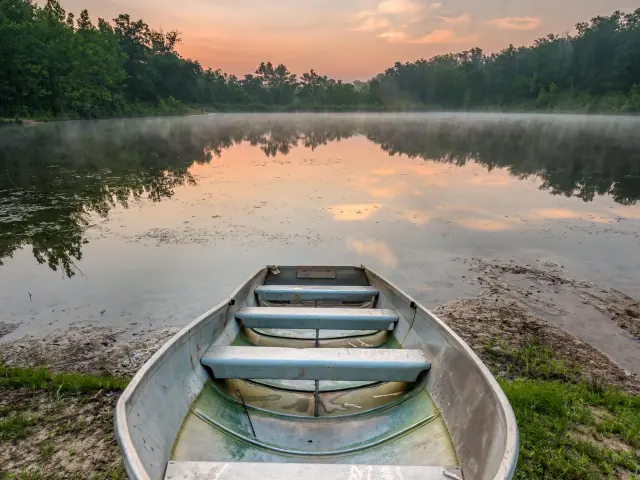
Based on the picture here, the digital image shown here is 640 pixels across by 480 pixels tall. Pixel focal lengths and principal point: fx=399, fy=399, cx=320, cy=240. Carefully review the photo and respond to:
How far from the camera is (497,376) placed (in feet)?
15.0

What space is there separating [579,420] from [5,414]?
17.3 feet

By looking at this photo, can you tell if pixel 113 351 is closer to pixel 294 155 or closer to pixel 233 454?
pixel 233 454

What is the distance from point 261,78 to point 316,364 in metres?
135

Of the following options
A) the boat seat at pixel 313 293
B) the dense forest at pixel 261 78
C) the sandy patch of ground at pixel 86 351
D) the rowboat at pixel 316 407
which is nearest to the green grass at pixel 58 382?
the sandy patch of ground at pixel 86 351

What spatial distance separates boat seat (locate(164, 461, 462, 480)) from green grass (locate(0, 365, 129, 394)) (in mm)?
2248

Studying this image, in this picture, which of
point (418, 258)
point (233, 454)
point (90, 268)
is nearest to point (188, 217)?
point (90, 268)

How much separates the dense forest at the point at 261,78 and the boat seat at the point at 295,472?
58.3m

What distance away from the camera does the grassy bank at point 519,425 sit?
10.3ft

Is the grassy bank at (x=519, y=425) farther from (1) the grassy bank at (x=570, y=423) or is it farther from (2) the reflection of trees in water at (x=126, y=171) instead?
(2) the reflection of trees in water at (x=126, y=171)

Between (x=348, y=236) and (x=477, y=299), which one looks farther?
(x=348, y=236)

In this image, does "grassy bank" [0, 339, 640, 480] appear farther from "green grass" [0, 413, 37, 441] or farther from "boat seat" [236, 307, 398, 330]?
"boat seat" [236, 307, 398, 330]

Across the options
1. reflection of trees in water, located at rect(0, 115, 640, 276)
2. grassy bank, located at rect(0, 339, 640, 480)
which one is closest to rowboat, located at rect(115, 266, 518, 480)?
grassy bank, located at rect(0, 339, 640, 480)

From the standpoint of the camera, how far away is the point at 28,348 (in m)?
5.05

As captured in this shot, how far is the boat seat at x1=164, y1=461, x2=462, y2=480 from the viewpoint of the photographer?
7.38 ft
